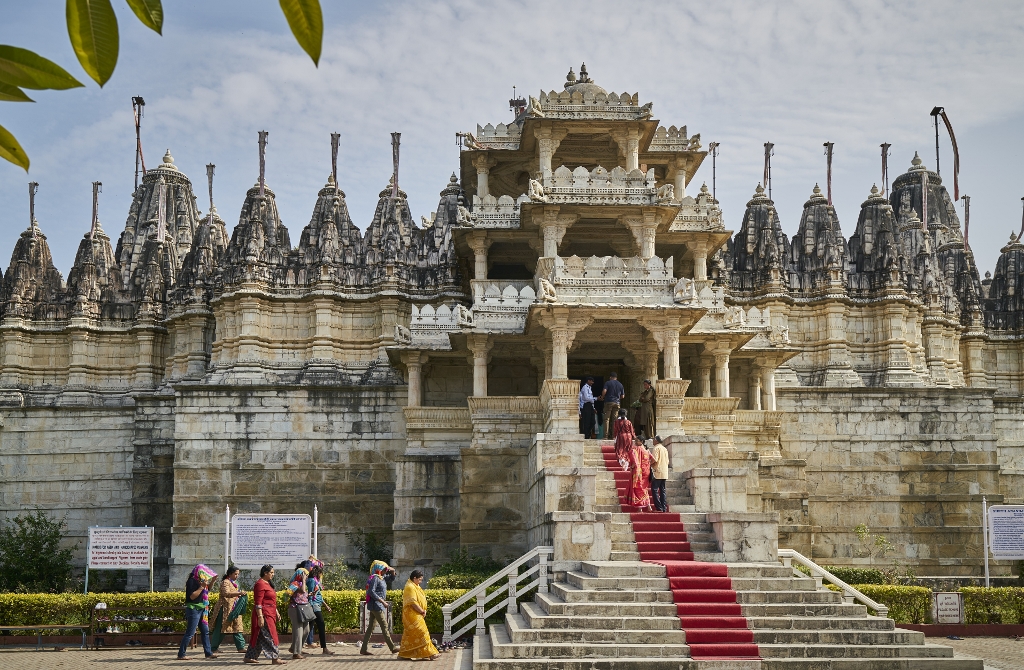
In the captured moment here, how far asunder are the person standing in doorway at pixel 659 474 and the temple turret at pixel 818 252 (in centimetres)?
1916

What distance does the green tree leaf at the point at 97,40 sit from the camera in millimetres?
2693

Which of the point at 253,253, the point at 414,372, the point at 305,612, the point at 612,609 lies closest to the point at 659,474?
the point at 612,609

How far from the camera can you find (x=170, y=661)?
16.7m

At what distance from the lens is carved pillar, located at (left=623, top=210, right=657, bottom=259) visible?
2575 cm

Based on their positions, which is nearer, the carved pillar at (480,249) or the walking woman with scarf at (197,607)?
the walking woman with scarf at (197,607)

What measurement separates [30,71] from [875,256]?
37.2 meters

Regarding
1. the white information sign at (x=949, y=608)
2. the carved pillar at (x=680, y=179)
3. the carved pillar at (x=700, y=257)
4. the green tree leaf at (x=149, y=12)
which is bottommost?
→ the white information sign at (x=949, y=608)

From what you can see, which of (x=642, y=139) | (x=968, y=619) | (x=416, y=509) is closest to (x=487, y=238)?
(x=642, y=139)

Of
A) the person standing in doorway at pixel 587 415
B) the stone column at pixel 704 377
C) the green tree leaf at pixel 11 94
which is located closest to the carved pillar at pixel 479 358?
the person standing in doorway at pixel 587 415

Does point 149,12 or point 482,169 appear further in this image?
point 482,169

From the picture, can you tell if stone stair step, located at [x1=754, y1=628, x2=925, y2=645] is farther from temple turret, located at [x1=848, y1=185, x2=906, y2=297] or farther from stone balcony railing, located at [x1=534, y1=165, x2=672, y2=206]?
temple turret, located at [x1=848, y1=185, x2=906, y2=297]

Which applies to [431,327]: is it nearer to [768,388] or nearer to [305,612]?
[768,388]

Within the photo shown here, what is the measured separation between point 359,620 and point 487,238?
471 inches

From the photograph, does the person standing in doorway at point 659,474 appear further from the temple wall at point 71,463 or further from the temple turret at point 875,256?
the temple wall at point 71,463
